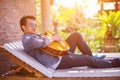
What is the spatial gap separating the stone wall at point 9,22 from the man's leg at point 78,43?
1.11m

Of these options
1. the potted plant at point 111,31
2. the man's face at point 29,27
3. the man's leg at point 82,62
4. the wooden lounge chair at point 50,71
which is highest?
the man's face at point 29,27

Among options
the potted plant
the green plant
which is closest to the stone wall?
the potted plant

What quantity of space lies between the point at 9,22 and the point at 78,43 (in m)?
1.38

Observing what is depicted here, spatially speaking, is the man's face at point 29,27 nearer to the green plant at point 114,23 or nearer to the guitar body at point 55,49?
the guitar body at point 55,49

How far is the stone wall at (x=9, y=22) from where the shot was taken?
536 cm

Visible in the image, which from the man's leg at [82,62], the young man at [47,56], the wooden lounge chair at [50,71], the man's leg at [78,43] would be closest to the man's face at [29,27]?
the young man at [47,56]

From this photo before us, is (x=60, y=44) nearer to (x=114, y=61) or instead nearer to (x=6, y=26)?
(x=114, y=61)

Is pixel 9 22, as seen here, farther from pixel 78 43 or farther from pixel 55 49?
pixel 55 49

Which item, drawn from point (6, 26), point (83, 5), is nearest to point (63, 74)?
point (6, 26)

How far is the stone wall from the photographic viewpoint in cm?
536

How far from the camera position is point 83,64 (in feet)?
14.9

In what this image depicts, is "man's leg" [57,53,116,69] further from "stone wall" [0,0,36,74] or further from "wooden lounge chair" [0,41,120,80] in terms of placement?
"stone wall" [0,0,36,74]

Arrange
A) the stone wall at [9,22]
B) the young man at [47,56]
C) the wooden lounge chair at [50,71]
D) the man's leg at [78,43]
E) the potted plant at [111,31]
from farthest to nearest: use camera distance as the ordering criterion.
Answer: the potted plant at [111,31], the stone wall at [9,22], the man's leg at [78,43], the young man at [47,56], the wooden lounge chair at [50,71]

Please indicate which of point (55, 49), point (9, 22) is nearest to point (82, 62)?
point (55, 49)
